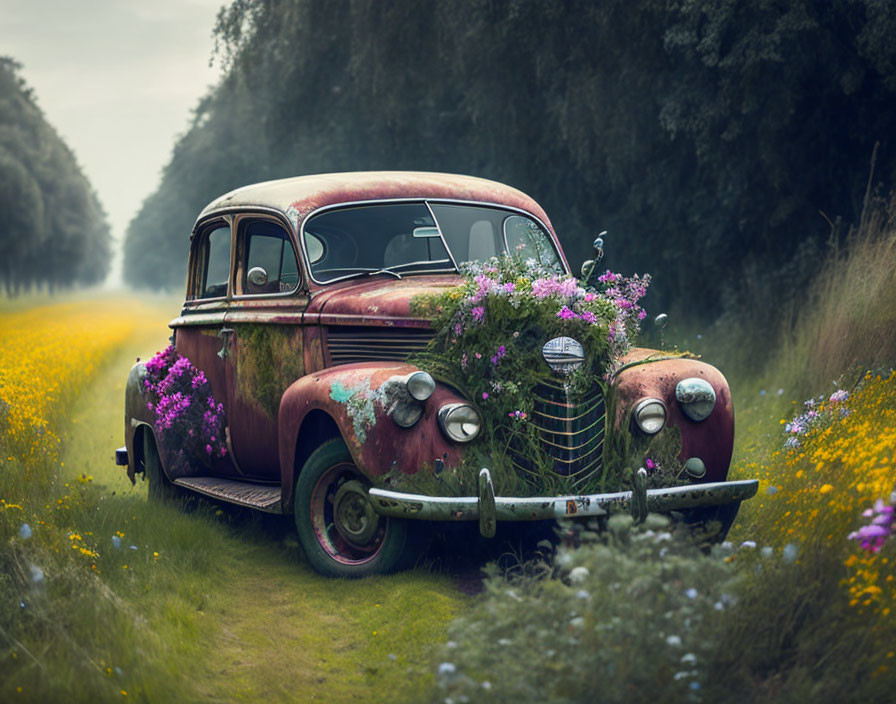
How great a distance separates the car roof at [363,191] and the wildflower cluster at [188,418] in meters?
1.30

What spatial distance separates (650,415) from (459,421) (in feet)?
3.42

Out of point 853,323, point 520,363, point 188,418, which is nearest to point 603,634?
point 520,363

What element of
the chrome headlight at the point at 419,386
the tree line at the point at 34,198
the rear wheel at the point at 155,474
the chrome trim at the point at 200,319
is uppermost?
the tree line at the point at 34,198

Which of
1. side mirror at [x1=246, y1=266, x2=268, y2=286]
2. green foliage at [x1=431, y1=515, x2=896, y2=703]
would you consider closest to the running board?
side mirror at [x1=246, y1=266, x2=268, y2=286]

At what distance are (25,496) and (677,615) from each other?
4.27 m

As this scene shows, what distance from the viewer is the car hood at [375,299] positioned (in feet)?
18.1

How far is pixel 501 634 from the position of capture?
356 centimetres

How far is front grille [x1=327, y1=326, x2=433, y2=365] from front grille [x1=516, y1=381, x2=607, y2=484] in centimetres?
81

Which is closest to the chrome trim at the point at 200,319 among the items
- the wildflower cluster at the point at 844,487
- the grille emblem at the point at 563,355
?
the grille emblem at the point at 563,355

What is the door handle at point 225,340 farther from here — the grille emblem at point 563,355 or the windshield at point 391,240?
the grille emblem at point 563,355

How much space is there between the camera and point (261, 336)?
6426 millimetres

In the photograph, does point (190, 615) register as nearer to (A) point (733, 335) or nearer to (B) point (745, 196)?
(A) point (733, 335)

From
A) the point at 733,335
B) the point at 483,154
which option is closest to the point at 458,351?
the point at 733,335

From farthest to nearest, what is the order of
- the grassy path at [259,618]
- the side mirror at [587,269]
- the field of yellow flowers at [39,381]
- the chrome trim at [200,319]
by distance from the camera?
the field of yellow flowers at [39,381], the chrome trim at [200,319], the side mirror at [587,269], the grassy path at [259,618]
